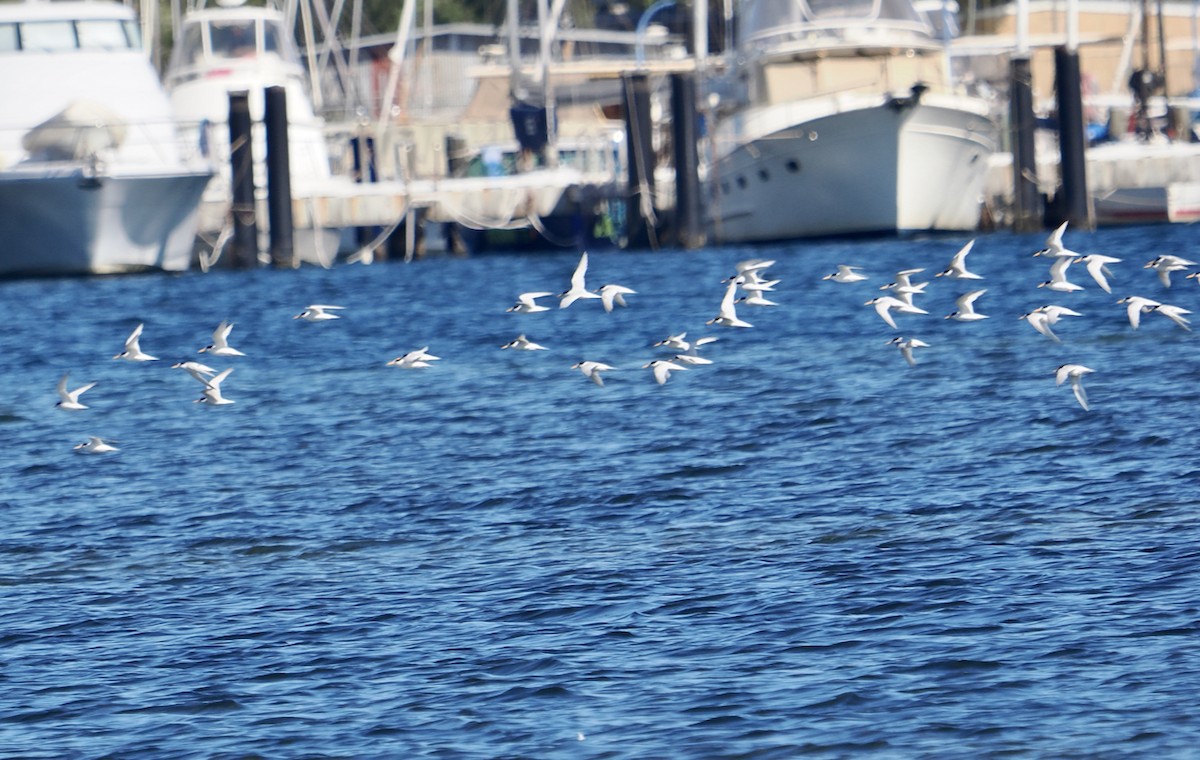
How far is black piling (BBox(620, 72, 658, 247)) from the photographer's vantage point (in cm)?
4825

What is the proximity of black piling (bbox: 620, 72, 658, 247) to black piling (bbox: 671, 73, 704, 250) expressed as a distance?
4.56 feet

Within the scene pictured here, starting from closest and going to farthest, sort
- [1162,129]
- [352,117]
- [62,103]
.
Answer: [62,103] → [1162,129] → [352,117]

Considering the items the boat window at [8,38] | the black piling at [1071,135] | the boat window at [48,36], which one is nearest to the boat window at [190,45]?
the boat window at [48,36]

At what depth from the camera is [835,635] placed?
14422mm

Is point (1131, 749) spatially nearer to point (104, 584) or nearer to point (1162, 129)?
point (104, 584)

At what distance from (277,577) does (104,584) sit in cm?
141

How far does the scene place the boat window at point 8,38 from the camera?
51.6 meters

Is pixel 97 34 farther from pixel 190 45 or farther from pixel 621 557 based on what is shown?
pixel 621 557

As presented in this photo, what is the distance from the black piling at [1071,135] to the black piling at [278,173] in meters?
16.8

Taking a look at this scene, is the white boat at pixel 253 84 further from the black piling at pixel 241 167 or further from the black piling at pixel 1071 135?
the black piling at pixel 1071 135

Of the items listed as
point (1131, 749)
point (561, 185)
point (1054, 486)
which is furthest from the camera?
point (561, 185)

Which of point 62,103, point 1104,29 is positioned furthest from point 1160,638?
point 1104,29

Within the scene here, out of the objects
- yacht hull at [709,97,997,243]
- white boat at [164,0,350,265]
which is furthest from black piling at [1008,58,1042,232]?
white boat at [164,0,350,265]

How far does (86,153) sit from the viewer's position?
1882 inches
